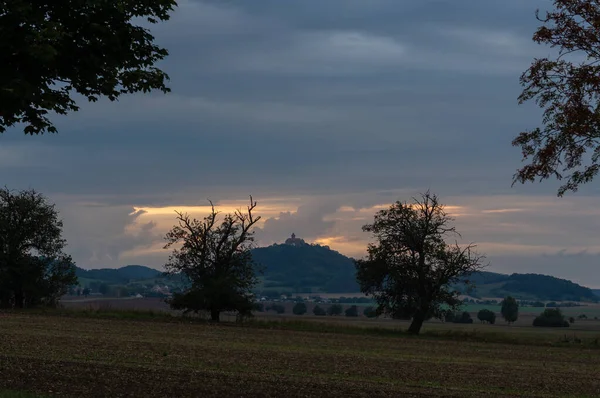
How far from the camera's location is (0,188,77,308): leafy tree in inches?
3118

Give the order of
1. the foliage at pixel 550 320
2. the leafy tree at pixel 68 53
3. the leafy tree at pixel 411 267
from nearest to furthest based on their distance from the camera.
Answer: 1. the leafy tree at pixel 68 53
2. the leafy tree at pixel 411 267
3. the foliage at pixel 550 320

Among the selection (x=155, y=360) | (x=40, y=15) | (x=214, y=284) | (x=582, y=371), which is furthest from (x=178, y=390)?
(x=214, y=284)

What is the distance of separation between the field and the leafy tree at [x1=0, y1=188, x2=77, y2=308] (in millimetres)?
28200

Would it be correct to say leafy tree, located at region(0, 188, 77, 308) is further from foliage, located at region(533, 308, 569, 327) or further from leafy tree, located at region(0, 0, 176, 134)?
foliage, located at region(533, 308, 569, 327)

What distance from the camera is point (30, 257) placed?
80375 mm

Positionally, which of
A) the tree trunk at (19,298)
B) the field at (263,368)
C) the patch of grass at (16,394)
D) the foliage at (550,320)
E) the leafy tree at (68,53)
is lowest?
the foliage at (550,320)

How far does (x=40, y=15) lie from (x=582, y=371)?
30604 mm

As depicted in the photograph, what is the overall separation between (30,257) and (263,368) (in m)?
57.8

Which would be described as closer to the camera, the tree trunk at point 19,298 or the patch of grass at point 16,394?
the patch of grass at point 16,394

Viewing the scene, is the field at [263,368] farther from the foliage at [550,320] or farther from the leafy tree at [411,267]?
the foliage at [550,320]

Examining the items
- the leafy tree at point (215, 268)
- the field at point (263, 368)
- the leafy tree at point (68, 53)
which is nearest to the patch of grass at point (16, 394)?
the field at point (263, 368)

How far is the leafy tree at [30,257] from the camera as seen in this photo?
260 feet

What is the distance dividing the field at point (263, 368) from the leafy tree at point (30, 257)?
28.2 metres

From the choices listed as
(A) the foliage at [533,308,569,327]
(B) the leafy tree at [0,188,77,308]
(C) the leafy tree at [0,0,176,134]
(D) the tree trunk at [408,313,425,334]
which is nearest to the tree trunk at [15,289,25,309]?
(B) the leafy tree at [0,188,77,308]
